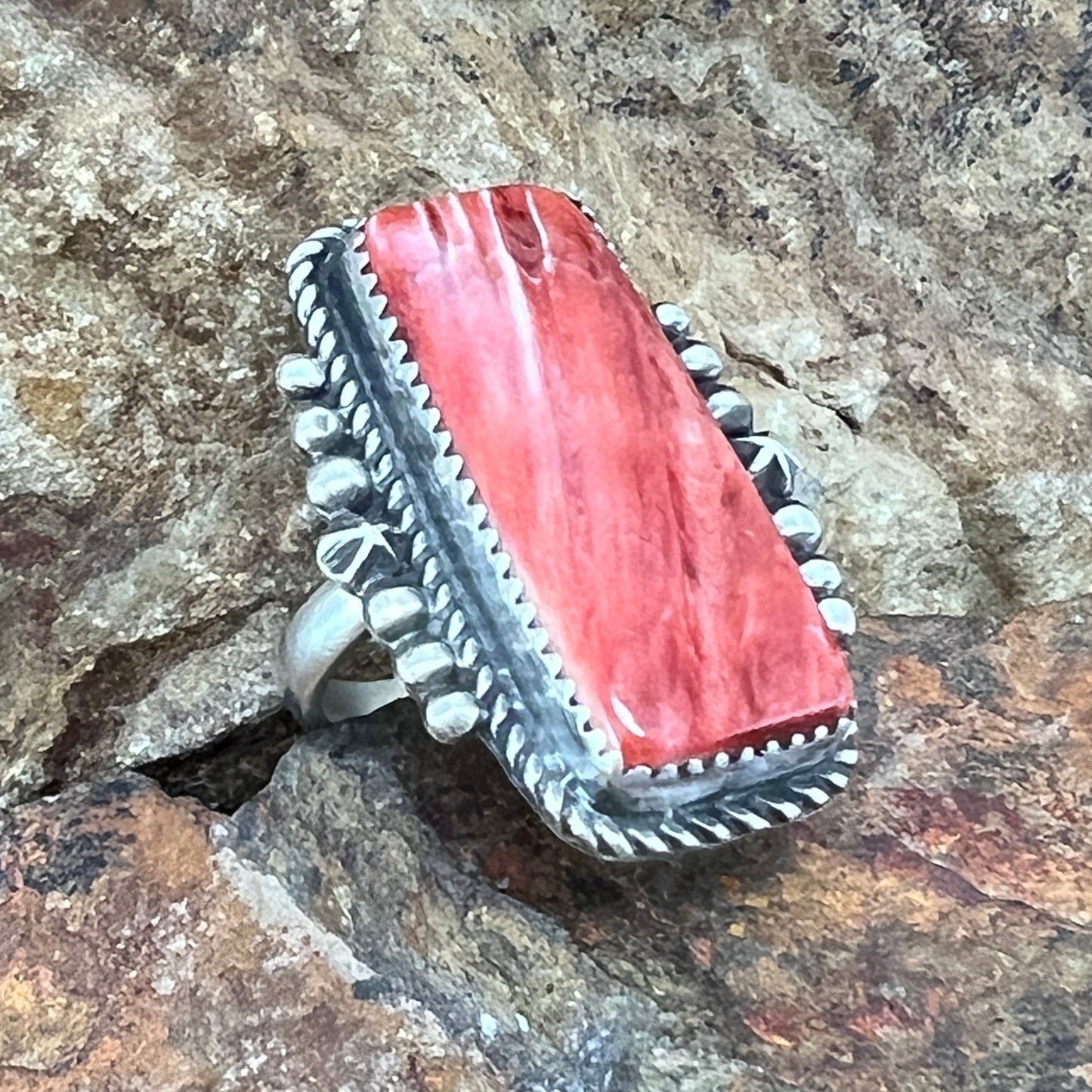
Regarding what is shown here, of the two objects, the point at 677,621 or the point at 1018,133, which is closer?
the point at 677,621

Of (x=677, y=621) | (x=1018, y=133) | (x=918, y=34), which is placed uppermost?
(x=918, y=34)

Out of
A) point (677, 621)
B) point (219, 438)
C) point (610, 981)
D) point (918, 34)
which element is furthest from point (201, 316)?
point (918, 34)

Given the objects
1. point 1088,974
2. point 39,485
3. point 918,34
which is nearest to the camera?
point 1088,974

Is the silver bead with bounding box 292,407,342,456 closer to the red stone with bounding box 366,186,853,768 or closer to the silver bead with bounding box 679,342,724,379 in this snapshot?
the red stone with bounding box 366,186,853,768

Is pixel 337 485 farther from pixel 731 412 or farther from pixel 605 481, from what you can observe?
pixel 731 412

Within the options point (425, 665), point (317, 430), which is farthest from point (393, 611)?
point (317, 430)

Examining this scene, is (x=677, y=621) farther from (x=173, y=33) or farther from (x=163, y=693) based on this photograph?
(x=173, y=33)
